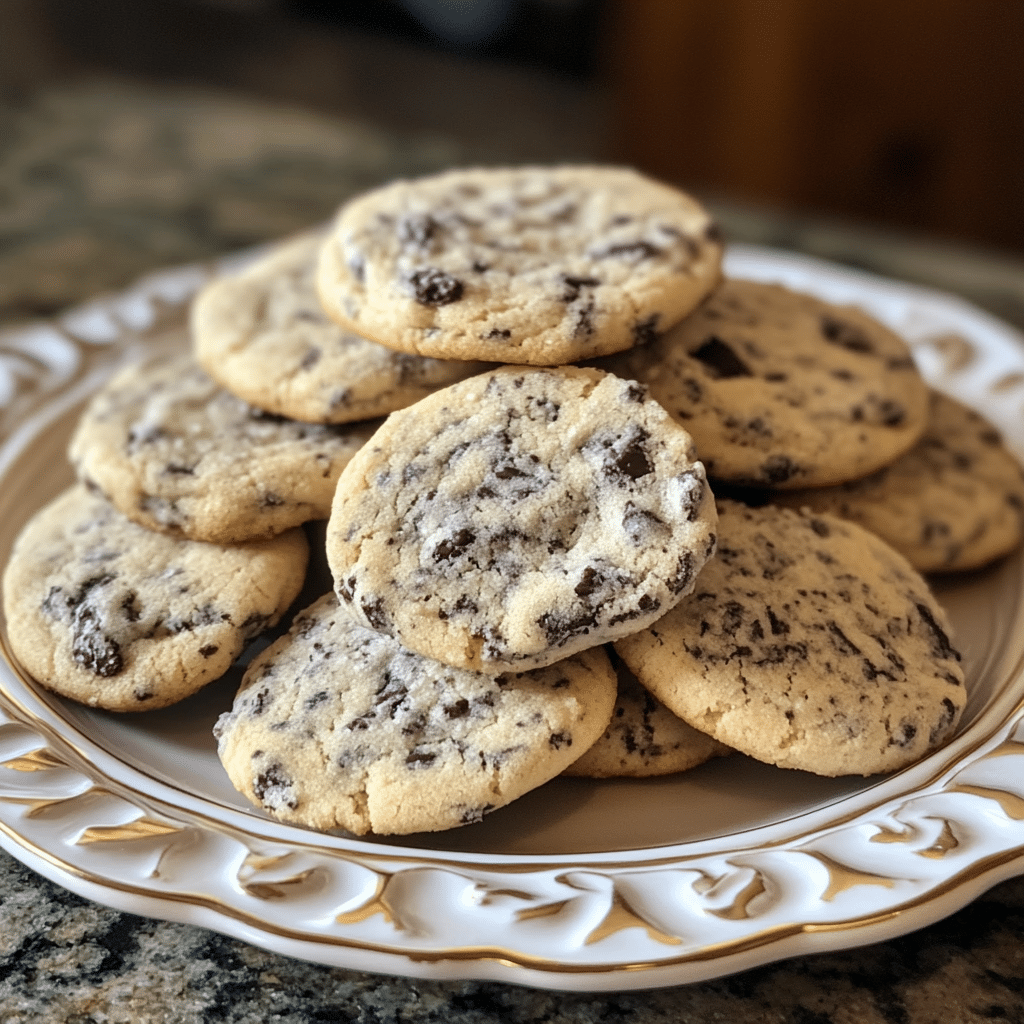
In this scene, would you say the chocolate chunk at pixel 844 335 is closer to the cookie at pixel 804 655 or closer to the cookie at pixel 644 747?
the cookie at pixel 804 655

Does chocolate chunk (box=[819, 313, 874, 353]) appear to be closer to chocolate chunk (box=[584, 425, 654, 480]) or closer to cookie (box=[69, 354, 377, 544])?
chocolate chunk (box=[584, 425, 654, 480])

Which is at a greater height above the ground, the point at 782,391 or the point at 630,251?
the point at 630,251

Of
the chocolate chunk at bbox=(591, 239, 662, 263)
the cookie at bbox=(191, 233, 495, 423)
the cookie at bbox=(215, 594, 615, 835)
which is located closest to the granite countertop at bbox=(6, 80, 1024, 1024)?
the cookie at bbox=(215, 594, 615, 835)

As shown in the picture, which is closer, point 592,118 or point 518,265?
point 518,265

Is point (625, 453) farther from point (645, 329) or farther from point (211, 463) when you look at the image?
point (211, 463)

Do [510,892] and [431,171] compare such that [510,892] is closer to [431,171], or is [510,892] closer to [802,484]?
[802,484]

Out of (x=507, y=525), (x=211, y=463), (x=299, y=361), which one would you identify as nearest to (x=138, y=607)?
(x=211, y=463)

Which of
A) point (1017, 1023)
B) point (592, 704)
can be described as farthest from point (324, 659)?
point (1017, 1023)
